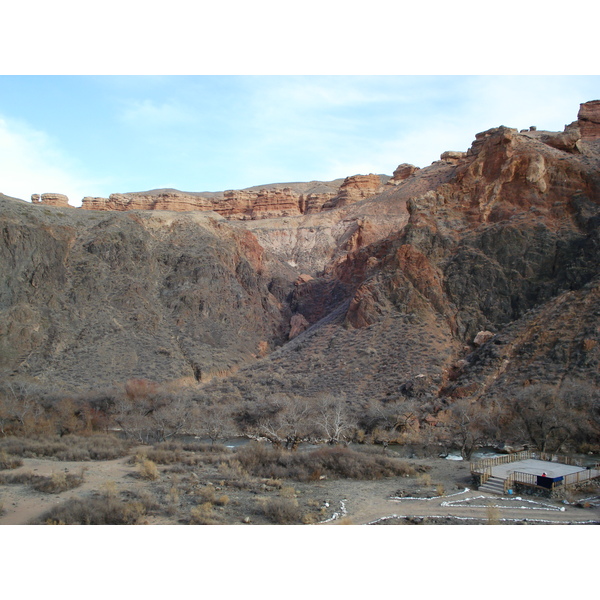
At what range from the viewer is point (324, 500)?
19266 millimetres

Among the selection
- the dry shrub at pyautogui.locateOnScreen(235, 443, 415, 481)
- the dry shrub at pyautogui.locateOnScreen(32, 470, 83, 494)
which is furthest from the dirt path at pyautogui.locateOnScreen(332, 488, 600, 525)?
the dry shrub at pyautogui.locateOnScreen(32, 470, 83, 494)

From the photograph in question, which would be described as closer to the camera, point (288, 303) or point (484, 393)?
point (484, 393)

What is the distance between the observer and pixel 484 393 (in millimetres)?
40062

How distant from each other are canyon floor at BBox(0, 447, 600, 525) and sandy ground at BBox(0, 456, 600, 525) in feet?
0.09

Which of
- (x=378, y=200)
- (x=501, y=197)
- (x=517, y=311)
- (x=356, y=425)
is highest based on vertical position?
(x=378, y=200)

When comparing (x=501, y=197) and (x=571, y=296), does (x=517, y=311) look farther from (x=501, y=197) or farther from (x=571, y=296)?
(x=501, y=197)

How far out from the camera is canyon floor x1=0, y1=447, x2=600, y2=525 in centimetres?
1664

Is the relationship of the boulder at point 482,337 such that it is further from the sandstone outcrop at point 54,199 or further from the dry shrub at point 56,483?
the sandstone outcrop at point 54,199

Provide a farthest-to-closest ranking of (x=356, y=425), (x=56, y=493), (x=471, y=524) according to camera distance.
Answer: (x=356, y=425) < (x=56, y=493) < (x=471, y=524)

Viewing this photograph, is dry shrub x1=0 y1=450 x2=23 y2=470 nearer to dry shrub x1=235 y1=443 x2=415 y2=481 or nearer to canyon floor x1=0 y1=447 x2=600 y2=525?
canyon floor x1=0 y1=447 x2=600 y2=525

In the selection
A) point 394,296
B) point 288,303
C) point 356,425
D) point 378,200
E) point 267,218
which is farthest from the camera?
point 267,218

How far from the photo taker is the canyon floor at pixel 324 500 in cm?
1664

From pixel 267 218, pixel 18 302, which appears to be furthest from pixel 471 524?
pixel 267 218

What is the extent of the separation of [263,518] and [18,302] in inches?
1842
